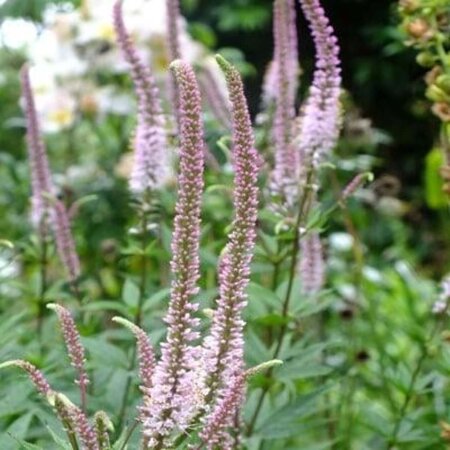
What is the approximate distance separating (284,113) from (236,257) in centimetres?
90

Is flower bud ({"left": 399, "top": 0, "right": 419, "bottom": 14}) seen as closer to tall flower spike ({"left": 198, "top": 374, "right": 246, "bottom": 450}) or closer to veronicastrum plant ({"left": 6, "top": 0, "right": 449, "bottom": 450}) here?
veronicastrum plant ({"left": 6, "top": 0, "right": 449, "bottom": 450})

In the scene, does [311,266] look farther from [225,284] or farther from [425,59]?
[225,284]

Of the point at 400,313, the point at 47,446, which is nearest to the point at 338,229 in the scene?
the point at 400,313

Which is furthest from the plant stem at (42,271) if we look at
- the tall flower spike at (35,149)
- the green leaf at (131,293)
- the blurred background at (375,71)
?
the blurred background at (375,71)

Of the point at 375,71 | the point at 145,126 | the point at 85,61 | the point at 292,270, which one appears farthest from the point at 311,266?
the point at 375,71

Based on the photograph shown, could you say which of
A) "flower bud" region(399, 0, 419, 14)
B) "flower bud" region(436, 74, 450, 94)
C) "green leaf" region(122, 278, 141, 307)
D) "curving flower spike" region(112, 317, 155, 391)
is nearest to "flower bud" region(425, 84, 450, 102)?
"flower bud" region(436, 74, 450, 94)

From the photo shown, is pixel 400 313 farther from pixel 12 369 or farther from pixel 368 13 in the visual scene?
pixel 368 13

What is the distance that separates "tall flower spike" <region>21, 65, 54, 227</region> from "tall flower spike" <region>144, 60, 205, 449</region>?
0.95 metres

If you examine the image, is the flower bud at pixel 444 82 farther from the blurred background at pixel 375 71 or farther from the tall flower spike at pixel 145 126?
the blurred background at pixel 375 71

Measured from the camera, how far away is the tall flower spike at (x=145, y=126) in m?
2.00

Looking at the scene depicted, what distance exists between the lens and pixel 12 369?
224cm

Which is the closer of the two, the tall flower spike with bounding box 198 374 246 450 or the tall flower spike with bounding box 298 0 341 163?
the tall flower spike with bounding box 198 374 246 450

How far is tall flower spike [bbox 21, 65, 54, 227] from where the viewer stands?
218 centimetres

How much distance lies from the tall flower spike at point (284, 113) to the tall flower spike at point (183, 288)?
84cm
